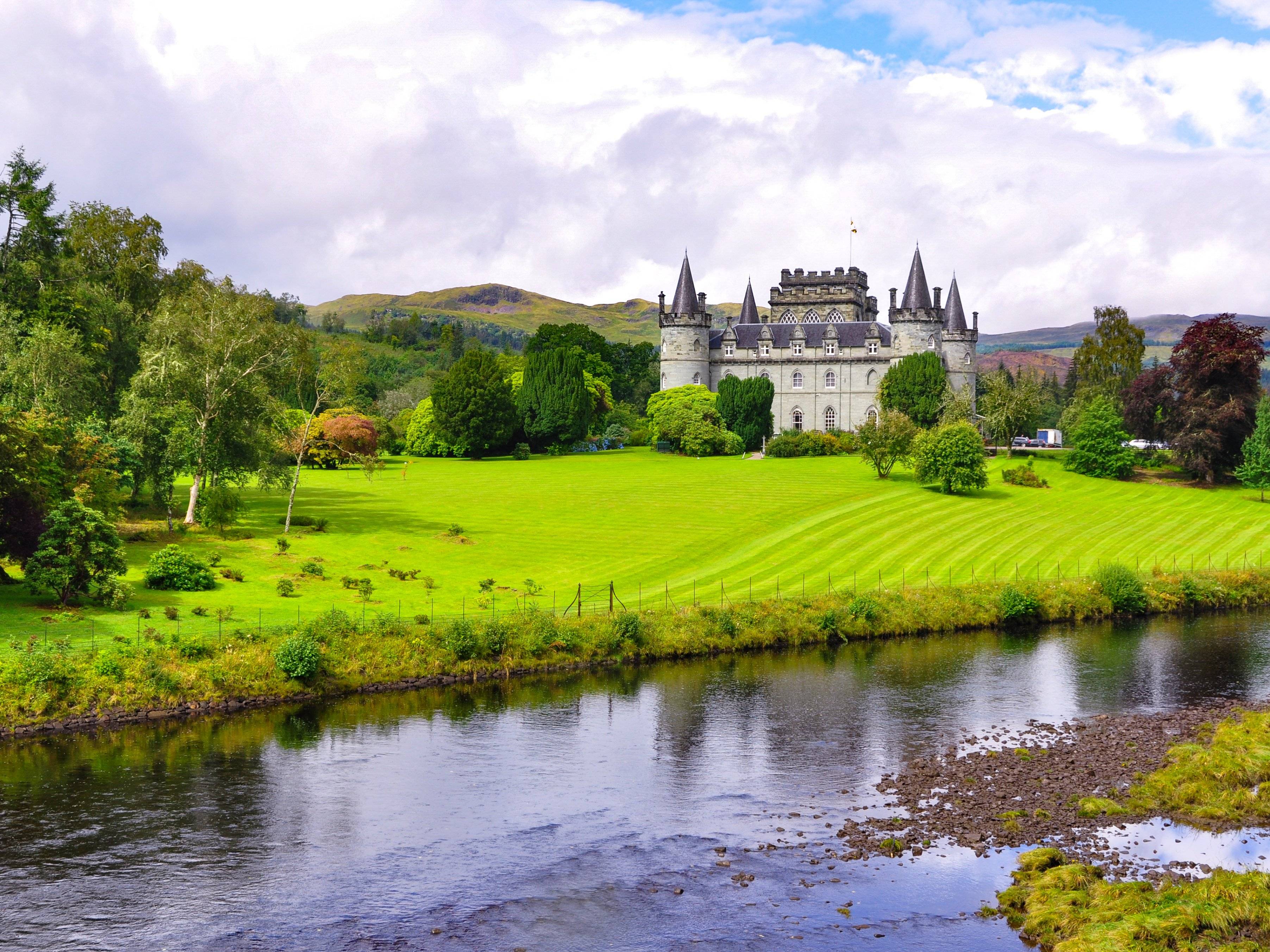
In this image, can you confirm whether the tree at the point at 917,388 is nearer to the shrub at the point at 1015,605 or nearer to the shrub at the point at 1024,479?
the shrub at the point at 1024,479

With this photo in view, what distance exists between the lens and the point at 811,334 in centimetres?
12181

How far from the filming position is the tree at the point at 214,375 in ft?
177

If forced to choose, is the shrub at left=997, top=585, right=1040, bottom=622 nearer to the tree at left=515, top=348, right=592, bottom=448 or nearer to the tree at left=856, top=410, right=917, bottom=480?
the tree at left=856, top=410, right=917, bottom=480

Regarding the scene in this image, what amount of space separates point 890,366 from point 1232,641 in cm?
6982

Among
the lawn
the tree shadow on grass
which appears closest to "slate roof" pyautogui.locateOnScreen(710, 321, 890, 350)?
the lawn

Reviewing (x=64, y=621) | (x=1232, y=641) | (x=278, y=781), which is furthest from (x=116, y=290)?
(x=1232, y=641)

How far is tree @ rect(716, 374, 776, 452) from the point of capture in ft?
351

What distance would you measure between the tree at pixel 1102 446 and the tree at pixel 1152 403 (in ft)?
7.12

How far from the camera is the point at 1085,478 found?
278 ft

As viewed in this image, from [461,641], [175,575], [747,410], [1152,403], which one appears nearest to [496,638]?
[461,641]

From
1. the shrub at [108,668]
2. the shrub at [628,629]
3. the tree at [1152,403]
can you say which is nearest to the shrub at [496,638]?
the shrub at [628,629]

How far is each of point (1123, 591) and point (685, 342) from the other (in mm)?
73847

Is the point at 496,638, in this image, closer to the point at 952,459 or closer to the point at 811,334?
the point at 952,459

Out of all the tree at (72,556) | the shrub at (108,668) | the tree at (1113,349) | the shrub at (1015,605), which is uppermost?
the tree at (1113,349)
